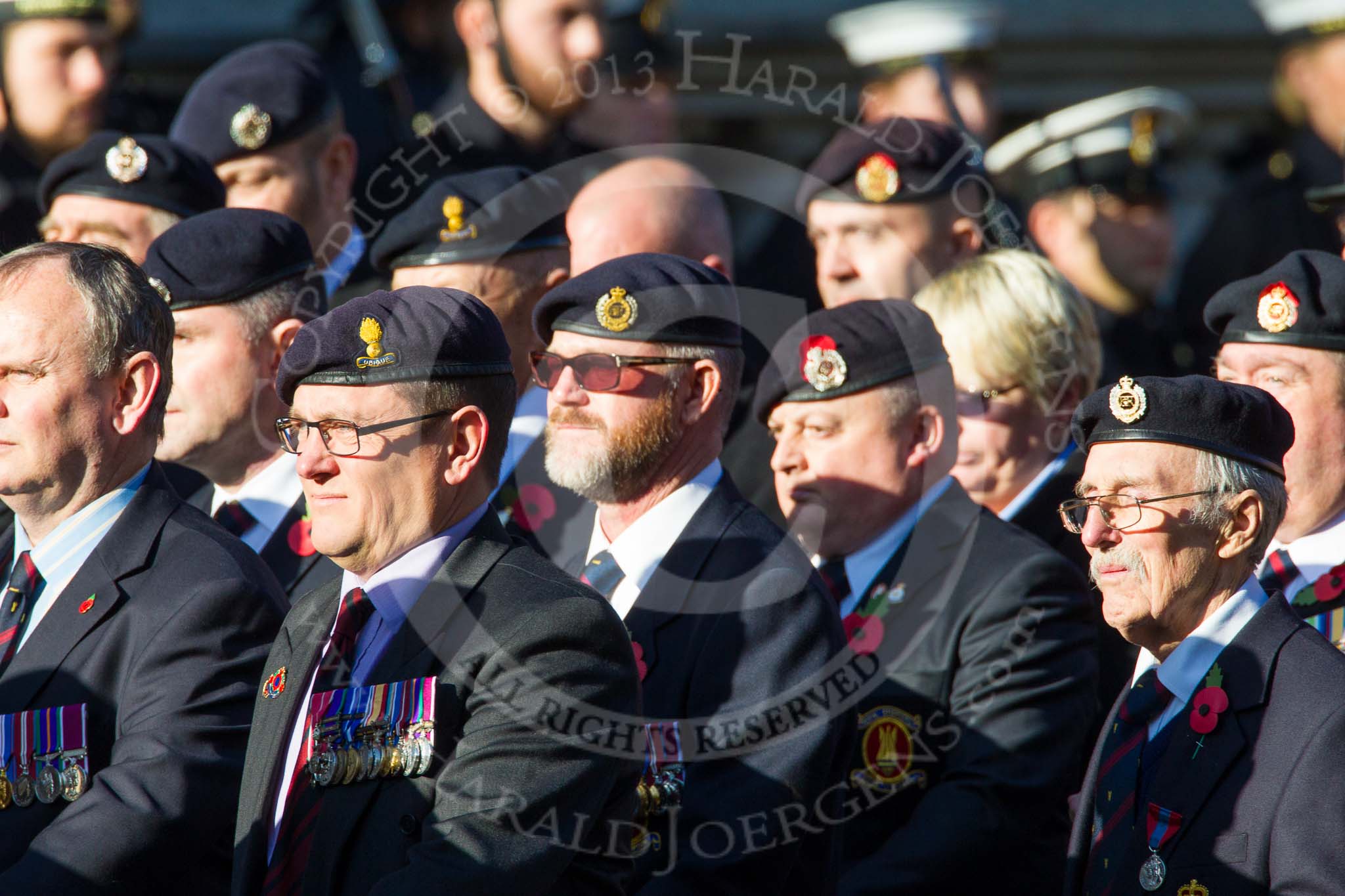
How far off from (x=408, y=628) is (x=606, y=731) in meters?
0.43

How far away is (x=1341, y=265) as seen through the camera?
4719 mm

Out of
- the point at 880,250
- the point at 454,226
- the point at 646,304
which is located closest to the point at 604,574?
the point at 646,304

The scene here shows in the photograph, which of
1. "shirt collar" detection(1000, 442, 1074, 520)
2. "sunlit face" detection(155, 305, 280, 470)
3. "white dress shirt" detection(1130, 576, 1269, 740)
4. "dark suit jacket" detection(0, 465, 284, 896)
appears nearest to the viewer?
"dark suit jacket" detection(0, 465, 284, 896)

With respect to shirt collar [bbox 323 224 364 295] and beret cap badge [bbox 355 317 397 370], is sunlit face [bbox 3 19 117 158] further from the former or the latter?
beret cap badge [bbox 355 317 397 370]

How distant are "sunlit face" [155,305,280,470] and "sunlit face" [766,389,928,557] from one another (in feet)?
4.74

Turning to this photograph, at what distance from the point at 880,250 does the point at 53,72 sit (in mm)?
3503

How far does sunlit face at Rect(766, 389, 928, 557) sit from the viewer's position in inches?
195

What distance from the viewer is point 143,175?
5883 millimetres

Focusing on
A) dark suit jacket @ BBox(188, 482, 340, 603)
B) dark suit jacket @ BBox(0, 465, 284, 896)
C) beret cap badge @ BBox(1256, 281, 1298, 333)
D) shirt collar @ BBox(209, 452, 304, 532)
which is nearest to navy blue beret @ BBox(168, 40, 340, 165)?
shirt collar @ BBox(209, 452, 304, 532)

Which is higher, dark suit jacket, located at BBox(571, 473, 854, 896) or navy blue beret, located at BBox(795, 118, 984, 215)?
navy blue beret, located at BBox(795, 118, 984, 215)

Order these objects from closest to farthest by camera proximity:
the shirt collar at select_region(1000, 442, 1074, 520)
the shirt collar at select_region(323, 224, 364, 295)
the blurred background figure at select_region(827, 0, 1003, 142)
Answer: the shirt collar at select_region(1000, 442, 1074, 520) < the shirt collar at select_region(323, 224, 364, 295) < the blurred background figure at select_region(827, 0, 1003, 142)

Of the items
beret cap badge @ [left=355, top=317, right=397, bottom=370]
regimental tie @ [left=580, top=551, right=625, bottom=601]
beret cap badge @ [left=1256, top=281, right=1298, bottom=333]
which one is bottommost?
regimental tie @ [left=580, top=551, right=625, bottom=601]

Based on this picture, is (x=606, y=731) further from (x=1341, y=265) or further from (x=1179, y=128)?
(x=1179, y=128)

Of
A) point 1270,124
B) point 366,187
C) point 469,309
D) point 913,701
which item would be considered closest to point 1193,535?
point 913,701
